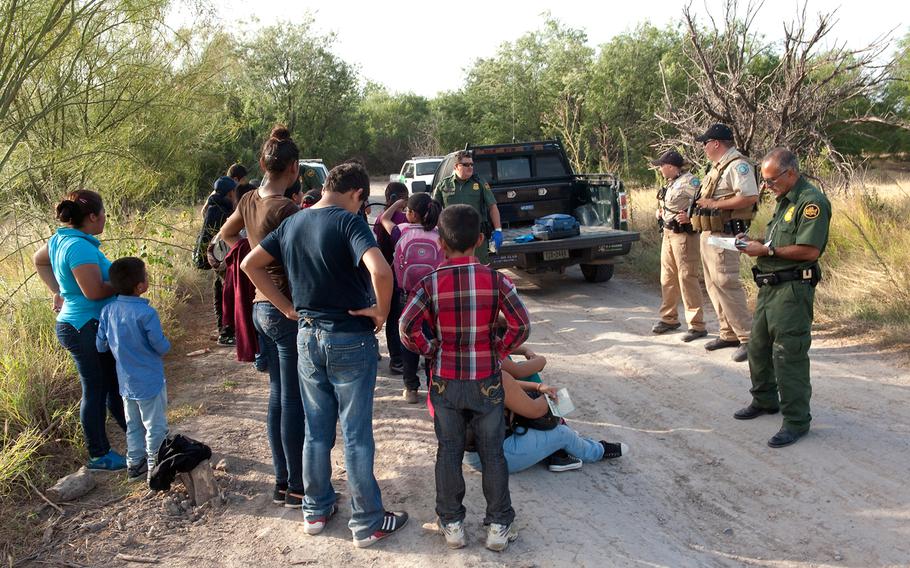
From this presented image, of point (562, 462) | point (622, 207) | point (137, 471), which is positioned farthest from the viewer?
point (622, 207)

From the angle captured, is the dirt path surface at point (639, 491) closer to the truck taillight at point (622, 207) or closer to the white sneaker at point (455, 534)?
the white sneaker at point (455, 534)

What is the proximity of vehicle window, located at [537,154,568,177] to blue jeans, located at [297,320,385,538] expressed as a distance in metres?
6.92

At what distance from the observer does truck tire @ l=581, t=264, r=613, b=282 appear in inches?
→ 360

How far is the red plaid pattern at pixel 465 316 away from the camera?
3.15 meters

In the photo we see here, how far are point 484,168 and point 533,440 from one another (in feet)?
20.5

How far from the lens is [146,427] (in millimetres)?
4055

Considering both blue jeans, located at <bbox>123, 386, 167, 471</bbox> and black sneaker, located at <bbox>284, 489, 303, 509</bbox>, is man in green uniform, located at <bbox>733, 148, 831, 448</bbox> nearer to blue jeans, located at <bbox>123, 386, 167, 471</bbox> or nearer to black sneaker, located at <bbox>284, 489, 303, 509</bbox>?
black sneaker, located at <bbox>284, 489, 303, 509</bbox>

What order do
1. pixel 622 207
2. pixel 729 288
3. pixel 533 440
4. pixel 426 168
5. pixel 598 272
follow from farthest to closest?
pixel 426 168 < pixel 598 272 < pixel 622 207 < pixel 729 288 < pixel 533 440

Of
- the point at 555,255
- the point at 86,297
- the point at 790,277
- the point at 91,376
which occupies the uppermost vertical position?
the point at 86,297

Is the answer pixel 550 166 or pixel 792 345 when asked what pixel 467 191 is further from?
pixel 792 345

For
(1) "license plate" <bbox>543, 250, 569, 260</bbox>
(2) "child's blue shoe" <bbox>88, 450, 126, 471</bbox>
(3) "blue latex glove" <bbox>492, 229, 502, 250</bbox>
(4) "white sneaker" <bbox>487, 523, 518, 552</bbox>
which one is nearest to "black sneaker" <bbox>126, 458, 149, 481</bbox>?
(2) "child's blue shoe" <bbox>88, 450, 126, 471</bbox>

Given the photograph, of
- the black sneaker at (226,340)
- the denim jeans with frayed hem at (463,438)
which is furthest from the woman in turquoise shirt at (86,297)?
the black sneaker at (226,340)

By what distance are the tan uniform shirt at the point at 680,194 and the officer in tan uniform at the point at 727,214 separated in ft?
1.52

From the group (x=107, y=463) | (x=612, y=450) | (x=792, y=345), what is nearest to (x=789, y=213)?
(x=792, y=345)
